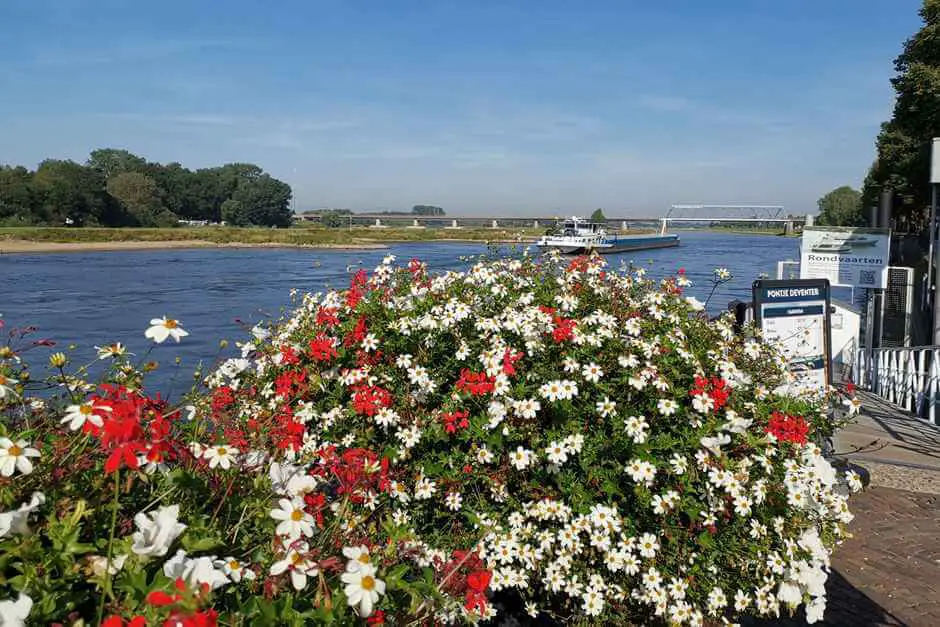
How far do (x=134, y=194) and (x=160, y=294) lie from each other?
2331 inches

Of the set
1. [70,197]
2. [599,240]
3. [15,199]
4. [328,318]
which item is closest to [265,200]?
[70,197]

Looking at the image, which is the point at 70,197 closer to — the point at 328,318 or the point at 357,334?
the point at 328,318

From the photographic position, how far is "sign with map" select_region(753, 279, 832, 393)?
6270 mm

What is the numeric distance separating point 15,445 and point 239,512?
624 millimetres

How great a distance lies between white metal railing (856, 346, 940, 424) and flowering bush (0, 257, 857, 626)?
5.58m

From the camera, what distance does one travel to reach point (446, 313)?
10.6 feet

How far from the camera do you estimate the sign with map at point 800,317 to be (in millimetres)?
6270

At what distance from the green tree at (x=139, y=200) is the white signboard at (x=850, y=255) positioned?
79109 millimetres

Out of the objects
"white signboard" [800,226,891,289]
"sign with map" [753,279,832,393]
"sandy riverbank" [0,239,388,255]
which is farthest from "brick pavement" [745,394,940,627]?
"sandy riverbank" [0,239,388,255]

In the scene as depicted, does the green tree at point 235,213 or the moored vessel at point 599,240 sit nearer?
the moored vessel at point 599,240

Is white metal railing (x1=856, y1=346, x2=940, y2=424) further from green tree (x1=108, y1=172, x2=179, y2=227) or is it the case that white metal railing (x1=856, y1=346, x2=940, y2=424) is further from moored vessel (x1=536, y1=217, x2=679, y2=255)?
green tree (x1=108, y1=172, x2=179, y2=227)

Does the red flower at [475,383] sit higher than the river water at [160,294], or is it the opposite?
the red flower at [475,383]

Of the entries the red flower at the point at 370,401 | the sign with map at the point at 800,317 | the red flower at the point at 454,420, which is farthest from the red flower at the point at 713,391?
the sign with map at the point at 800,317

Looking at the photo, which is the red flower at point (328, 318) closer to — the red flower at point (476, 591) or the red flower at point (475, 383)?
the red flower at point (475, 383)
